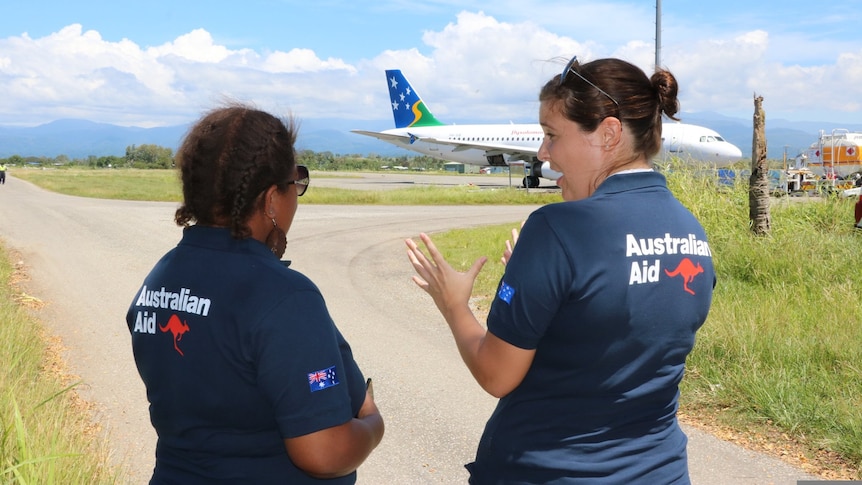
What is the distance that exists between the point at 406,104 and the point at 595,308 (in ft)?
161

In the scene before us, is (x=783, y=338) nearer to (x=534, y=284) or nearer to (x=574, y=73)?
(x=574, y=73)

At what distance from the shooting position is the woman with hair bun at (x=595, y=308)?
6.31ft

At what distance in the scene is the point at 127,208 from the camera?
2523 centimetres

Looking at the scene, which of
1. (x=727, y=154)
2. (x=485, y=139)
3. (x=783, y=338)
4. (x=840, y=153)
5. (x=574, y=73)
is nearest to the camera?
(x=574, y=73)

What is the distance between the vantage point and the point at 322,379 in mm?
1894

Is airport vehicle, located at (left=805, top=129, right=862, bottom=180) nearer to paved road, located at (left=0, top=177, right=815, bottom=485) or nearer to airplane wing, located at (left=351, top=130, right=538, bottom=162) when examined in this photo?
airplane wing, located at (left=351, top=130, right=538, bottom=162)

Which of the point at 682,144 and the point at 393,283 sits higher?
the point at 682,144

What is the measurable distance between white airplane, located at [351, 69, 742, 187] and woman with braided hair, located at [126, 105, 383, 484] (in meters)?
29.2

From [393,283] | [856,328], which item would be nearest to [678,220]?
[856,328]

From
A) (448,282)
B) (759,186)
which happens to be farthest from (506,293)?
(759,186)

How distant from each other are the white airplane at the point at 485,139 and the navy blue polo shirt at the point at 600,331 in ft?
95.1

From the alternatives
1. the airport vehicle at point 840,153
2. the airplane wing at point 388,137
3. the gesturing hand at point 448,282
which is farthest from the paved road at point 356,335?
the airplane wing at point 388,137

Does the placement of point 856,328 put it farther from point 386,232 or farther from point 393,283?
point 386,232

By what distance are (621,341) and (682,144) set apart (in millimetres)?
32085
